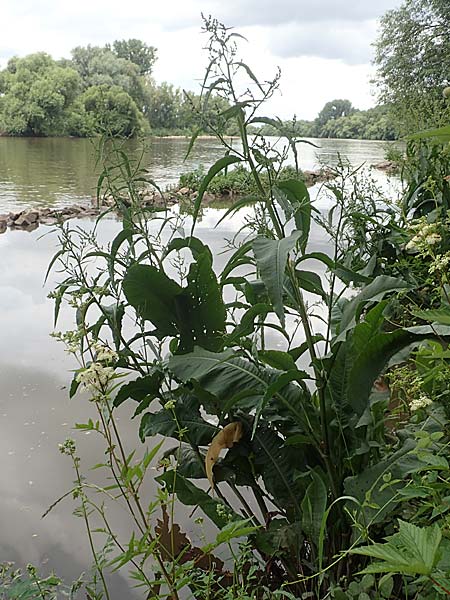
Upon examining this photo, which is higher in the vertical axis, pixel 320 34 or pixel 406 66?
pixel 406 66

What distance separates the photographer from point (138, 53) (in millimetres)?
14344

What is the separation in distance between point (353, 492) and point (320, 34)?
3.56 metres

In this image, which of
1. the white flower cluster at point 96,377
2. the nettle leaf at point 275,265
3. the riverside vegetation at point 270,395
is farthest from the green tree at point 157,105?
the white flower cluster at point 96,377

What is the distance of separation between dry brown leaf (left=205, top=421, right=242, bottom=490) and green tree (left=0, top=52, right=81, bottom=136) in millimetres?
14758

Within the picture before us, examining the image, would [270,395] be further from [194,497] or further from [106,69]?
[106,69]

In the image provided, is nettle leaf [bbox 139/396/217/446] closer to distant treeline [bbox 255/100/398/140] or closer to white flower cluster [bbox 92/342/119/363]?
white flower cluster [bbox 92/342/119/363]

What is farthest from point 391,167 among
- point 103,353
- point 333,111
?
point 333,111

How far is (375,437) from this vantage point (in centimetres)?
103

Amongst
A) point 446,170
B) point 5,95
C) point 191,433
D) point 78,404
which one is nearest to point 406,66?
point 446,170

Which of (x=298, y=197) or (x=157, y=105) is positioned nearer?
(x=298, y=197)

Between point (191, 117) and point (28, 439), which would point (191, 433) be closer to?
point (191, 117)

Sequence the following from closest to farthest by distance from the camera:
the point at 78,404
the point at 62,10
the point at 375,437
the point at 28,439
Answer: the point at 375,437 → the point at 28,439 → the point at 78,404 → the point at 62,10

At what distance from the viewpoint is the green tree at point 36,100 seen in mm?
15000

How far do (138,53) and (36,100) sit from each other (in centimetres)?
320
